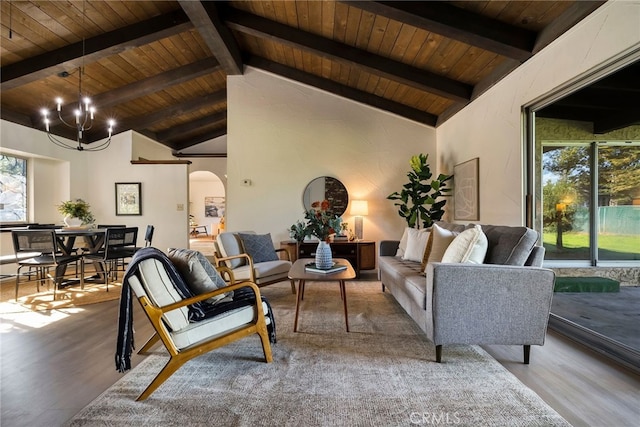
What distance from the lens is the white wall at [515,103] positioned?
2.12 m

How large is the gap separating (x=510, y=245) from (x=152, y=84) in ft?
18.5

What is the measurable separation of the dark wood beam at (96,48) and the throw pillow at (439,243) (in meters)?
3.98

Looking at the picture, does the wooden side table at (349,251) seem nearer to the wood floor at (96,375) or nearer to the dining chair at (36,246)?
the wood floor at (96,375)

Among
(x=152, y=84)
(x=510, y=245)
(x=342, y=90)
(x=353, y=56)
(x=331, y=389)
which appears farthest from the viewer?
(x=342, y=90)

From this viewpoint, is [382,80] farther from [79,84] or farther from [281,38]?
[79,84]

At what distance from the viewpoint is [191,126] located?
7.45 m

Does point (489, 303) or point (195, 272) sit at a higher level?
point (195, 272)

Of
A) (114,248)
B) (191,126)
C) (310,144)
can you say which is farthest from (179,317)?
(191,126)

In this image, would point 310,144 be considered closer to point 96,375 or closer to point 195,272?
point 195,272

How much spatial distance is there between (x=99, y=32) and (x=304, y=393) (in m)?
4.71

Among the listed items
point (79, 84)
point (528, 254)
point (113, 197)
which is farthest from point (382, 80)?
point (113, 197)

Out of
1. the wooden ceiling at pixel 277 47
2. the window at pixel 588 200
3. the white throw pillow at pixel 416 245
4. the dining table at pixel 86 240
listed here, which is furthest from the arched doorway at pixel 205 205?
the window at pixel 588 200

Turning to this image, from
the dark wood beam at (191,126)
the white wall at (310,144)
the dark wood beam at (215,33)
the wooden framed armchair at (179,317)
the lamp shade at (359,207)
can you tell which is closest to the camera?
the wooden framed armchair at (179,317)

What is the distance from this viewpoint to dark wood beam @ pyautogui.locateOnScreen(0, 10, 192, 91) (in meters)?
3.79
